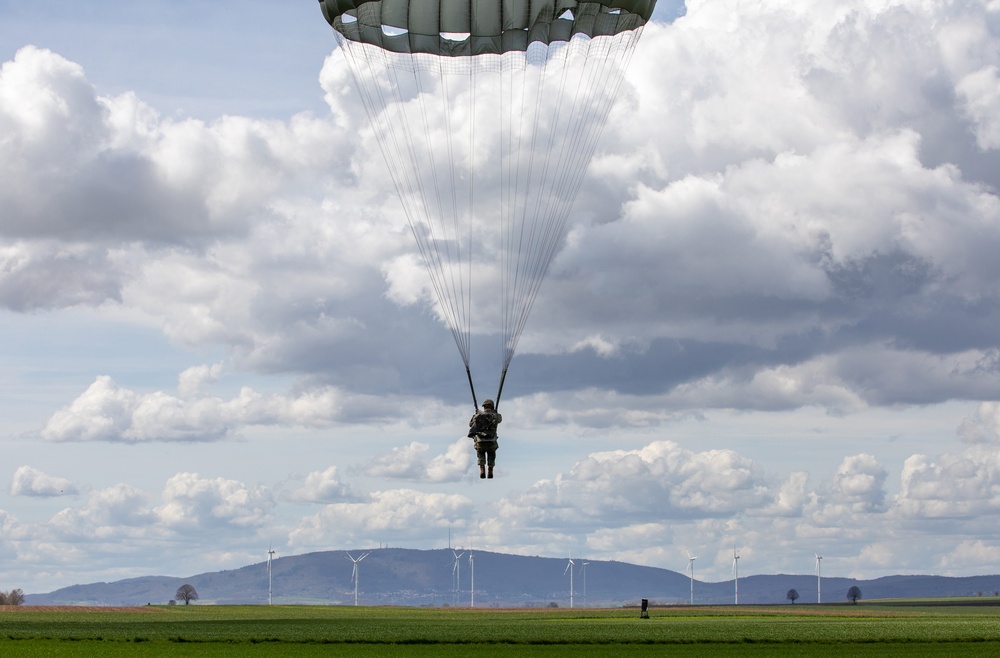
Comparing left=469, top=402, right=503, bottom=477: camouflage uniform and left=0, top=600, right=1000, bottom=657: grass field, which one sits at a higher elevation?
left=469, top=402, right=503, bottom=477: camouflage uniform

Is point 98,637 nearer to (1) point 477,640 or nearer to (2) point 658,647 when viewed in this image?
(1) point 477,640

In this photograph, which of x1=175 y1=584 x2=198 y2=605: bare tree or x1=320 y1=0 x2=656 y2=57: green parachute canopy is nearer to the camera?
x1=320 y1=0 x2=656 y2=57: green parachute canopy

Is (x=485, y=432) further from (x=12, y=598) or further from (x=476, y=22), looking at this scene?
(x=12, y=598)

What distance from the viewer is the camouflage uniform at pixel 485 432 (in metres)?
48.5

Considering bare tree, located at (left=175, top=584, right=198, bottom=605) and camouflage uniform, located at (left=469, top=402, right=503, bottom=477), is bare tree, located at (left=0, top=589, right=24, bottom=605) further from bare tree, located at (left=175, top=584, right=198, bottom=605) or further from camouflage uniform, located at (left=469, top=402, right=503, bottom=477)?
camouflage uniform, located at (left=469, top=402, right=503, bottom=477)

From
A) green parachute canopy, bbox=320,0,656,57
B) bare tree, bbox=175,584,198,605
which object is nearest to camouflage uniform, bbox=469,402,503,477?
green parachute canopy, bbox=320,0,656,57

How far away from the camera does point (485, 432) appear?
48.6 meters

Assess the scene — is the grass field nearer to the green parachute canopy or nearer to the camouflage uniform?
the camouflage uniform

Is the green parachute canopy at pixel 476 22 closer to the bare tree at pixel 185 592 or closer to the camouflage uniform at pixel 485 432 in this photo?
the camouflage uniform at pixel 485 432

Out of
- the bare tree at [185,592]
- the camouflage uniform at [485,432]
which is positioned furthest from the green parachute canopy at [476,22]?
the bare tree at [185,592]

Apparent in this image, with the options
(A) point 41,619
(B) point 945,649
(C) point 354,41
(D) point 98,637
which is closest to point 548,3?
(C) point 354,41

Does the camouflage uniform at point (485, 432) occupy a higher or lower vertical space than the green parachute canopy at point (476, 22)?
lower

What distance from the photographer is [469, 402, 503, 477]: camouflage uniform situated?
4853 cm

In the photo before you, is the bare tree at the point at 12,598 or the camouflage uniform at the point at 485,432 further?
the bare tree at the point at 12,598
